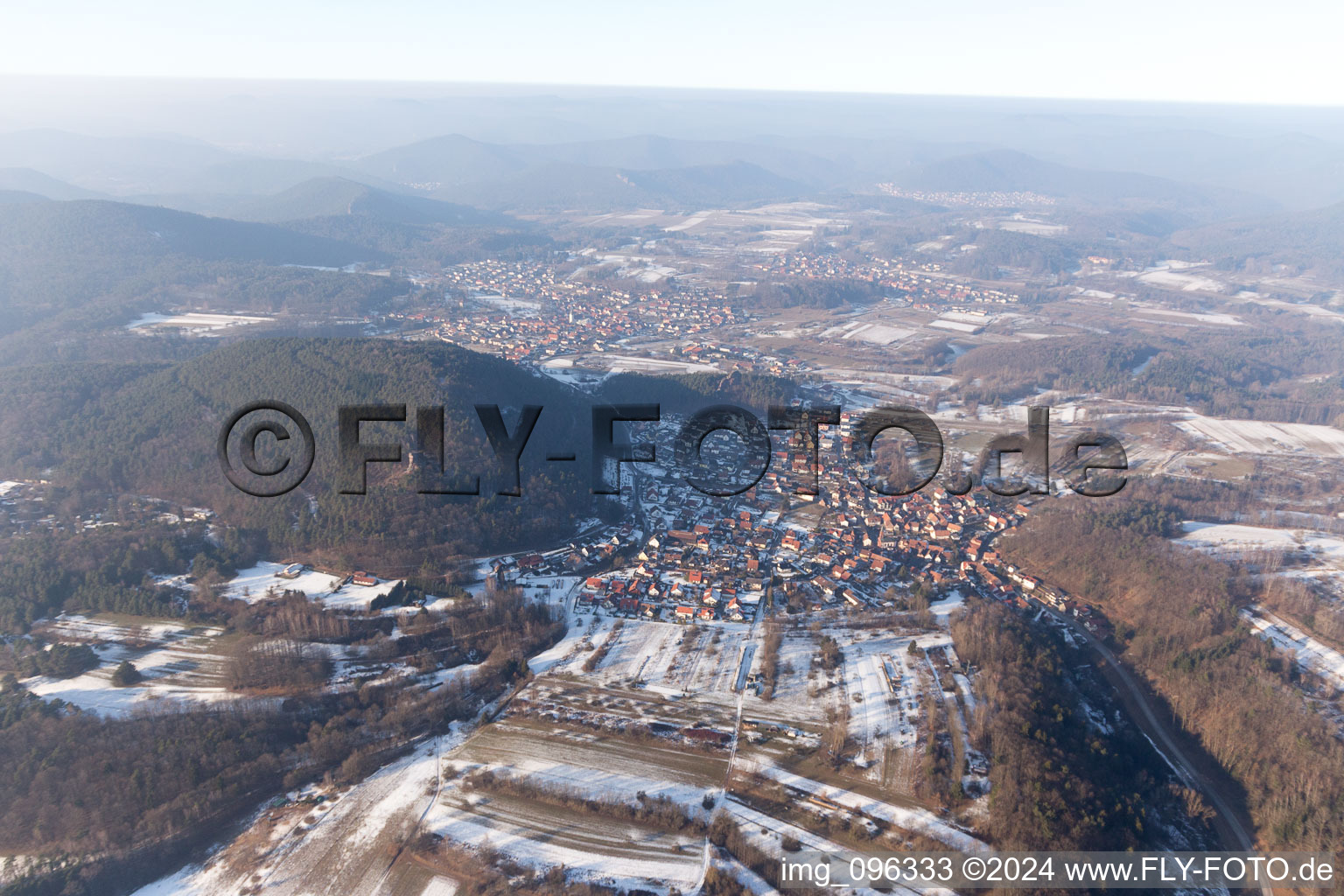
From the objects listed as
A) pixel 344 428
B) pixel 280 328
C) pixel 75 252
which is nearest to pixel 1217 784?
pixel 344 428

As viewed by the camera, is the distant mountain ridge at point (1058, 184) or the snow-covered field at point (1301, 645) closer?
the snow-covered field at point (1301, 645)

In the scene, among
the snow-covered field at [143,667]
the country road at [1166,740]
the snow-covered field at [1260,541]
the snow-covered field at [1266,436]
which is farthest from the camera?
the snow-covered field at [1266,436]

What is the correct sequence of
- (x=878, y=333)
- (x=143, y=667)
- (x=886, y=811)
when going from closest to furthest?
(x=886, y=811), (x=143, y=667), (x=878, y=333)

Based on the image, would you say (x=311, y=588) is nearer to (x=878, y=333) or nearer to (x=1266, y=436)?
(x=1266, y=436)

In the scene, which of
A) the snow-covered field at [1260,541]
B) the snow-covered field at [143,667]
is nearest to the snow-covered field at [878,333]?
the snow-covered field at [1260,541]

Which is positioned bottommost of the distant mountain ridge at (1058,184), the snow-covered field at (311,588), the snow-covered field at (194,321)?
the snow-covered field at (311,588)

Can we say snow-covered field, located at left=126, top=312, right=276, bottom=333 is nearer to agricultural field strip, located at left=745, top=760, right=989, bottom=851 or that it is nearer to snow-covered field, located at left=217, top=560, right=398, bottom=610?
snow-covered field, located at left=217, top=560, right=398, bottom=610

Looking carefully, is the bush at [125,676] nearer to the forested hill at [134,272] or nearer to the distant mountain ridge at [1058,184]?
the forested hill at [134,272]

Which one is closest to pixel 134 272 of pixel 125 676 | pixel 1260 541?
pixel 125 676

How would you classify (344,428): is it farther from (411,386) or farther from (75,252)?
(75,252)
